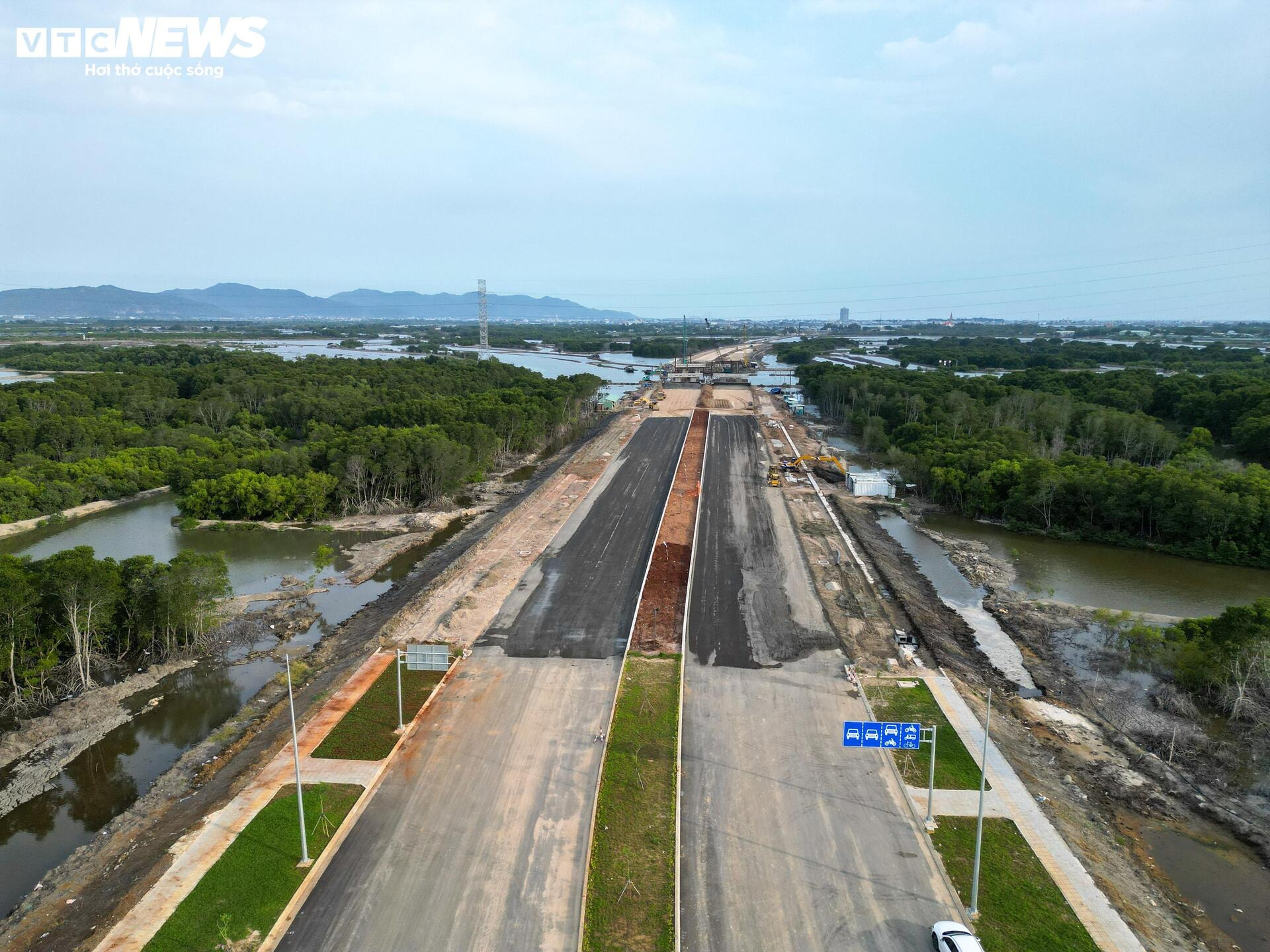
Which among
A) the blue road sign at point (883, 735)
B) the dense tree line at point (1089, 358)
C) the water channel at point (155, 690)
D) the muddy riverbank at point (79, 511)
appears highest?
the dense tree line at point (1089, 358)

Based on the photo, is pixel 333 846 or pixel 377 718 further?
pixel 377 718

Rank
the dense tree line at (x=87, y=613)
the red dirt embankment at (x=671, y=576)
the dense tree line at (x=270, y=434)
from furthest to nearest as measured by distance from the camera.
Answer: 1. the dense tree line at (x=270, y=434)
2. the red dirt embankment at (x=671, y=576)
3. the dense tree line at (x=87, y=613)

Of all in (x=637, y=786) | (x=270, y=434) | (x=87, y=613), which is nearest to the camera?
(x=637, y=786)

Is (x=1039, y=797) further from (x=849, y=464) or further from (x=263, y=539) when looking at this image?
(x=849, y=464)

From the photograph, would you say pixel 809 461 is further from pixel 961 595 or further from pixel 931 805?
pixel 931 805

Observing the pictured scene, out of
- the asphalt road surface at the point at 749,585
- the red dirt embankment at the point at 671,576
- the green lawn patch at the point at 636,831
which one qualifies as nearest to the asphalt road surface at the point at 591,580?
the red dirt embankment at the point at 671,576

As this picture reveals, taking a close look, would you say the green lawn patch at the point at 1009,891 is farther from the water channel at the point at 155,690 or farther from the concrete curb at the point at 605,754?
the water channel at the point at 155,690

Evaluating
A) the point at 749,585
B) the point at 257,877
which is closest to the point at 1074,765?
the point at 749,585

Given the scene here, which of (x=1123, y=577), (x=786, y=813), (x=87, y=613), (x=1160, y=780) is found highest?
(x=87, y=613)
